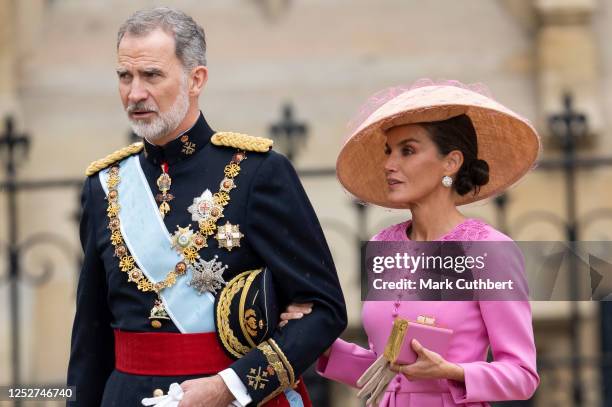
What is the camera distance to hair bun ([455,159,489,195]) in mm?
4660

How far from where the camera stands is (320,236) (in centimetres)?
465

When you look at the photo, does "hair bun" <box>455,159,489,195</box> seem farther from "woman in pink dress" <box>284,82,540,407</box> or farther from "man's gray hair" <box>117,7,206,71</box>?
"man's gray hair" <box>117,7,206,71</box>

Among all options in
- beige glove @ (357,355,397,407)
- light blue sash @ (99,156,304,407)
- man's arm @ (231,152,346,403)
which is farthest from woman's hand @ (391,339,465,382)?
light blue sash @ (99,156,304,407)

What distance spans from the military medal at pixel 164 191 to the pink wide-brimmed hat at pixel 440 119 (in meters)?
0.53

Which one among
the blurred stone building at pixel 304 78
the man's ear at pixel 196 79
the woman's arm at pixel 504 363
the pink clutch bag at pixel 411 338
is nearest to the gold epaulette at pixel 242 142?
the man's ear at pixel 196 79

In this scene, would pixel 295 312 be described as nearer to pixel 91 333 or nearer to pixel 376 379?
pixel 376 379

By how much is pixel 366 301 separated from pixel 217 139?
62 cm

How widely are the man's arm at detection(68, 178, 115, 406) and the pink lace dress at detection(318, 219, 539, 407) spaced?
30.2 inches

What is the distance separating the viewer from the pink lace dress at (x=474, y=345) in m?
4.43

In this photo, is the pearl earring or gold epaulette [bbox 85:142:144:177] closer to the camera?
the pearl earring

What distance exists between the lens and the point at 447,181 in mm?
4625

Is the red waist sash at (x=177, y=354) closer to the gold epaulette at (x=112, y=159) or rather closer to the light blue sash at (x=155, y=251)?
the light blue sash at (x=155, y=251)

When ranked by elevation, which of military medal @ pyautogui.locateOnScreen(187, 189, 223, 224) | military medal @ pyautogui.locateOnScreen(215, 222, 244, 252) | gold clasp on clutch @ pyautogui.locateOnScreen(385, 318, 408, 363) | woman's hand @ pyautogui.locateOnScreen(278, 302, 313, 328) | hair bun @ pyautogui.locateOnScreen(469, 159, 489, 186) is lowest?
gold clasp on clutch @ pyautogui.locateOnScreen(385, 318, 408, 363)

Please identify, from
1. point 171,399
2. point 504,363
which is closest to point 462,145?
point 504,363
